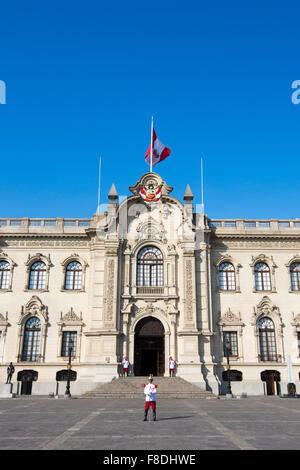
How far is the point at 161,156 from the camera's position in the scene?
37000 millimetres

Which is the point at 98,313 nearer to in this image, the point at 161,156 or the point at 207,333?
the point at 207,333

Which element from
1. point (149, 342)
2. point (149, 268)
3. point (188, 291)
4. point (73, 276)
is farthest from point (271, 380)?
point (73, 276)

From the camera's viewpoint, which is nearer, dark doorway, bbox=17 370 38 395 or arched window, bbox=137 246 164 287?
dark doorway, bbox=17 370 38 395

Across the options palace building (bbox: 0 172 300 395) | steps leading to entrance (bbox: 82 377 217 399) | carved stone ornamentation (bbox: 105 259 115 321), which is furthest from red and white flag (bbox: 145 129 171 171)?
steps leading to entrance (bbox: 82 377 217 399)

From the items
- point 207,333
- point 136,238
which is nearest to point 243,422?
point 207,333

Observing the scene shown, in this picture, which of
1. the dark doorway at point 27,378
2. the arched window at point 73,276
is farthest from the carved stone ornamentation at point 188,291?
the dark doorway at point 27,378

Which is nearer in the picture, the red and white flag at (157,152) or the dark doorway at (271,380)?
the dark doorway at (271,380)

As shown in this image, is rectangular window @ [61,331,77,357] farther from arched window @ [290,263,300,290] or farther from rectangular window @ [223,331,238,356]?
arched window @ [290,263,300,290]

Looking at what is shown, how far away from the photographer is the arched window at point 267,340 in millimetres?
34188

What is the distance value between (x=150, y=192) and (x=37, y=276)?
11831mm

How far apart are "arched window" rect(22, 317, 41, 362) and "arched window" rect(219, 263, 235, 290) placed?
50.6 ft

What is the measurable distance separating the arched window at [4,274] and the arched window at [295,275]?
2380 centimetres

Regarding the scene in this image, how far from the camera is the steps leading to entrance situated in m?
28.4

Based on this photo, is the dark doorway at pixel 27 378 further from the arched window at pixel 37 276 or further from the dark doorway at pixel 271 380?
the dark doorway at pixel 271 380
